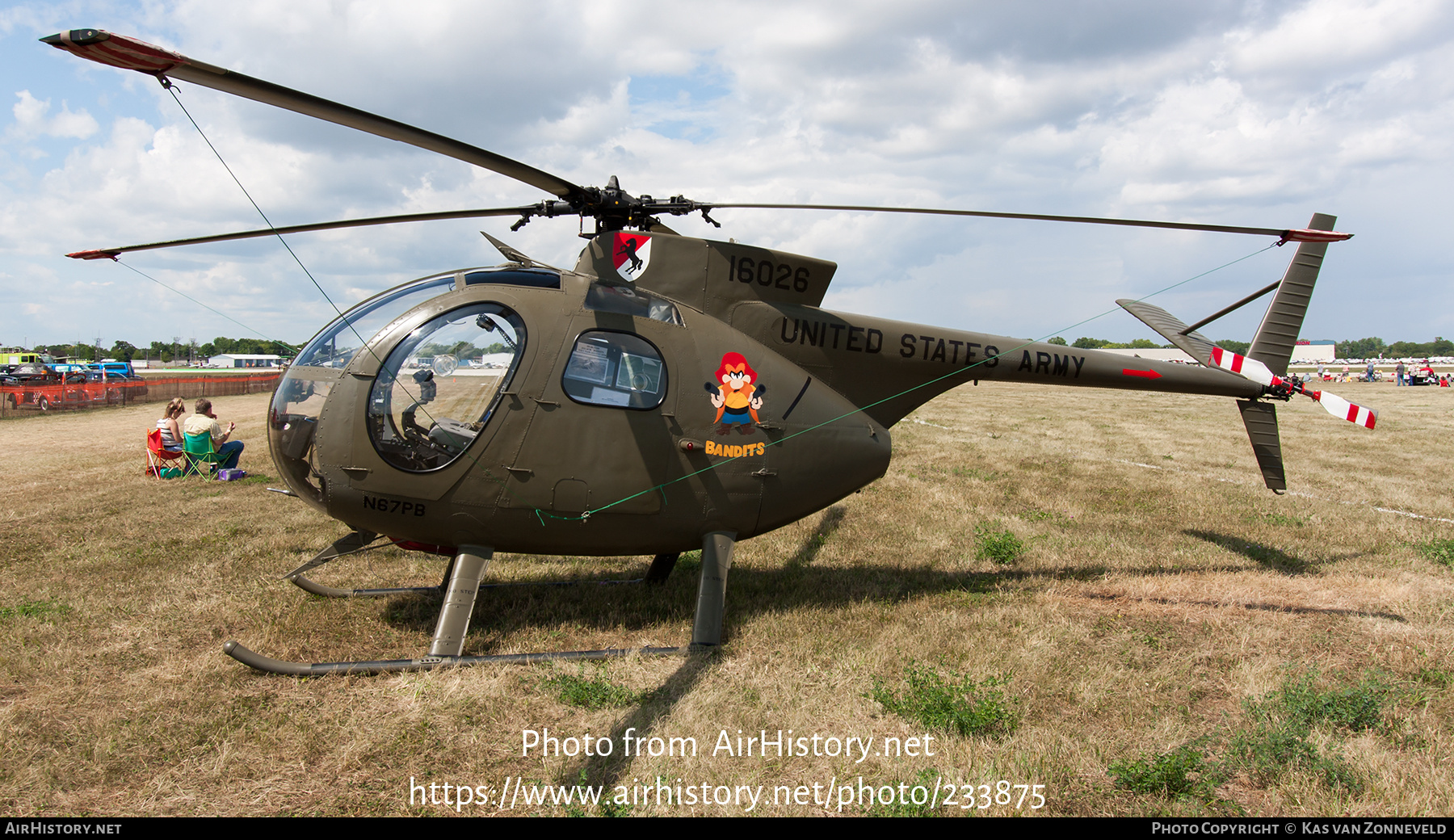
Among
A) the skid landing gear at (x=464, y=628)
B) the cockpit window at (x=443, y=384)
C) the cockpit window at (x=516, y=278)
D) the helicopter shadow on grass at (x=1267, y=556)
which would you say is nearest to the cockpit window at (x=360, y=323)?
the cockpit window at (x=516, y=278)

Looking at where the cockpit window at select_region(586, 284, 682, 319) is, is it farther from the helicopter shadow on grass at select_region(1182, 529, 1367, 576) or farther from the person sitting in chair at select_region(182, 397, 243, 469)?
the person sitting in chair at select_region(182, 397, 243, 469)

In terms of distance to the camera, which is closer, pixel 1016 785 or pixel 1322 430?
pixel 1016 785

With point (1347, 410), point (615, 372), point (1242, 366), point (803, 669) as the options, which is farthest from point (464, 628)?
point (1347, 410)

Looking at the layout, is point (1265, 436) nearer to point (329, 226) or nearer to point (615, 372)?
point (615, 372)

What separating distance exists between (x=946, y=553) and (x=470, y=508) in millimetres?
5936

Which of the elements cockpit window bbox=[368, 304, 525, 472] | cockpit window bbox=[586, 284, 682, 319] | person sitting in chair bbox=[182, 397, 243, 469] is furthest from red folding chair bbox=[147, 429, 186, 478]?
cockpit window bbox=[586, 284, 682, 319]

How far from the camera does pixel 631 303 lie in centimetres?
655

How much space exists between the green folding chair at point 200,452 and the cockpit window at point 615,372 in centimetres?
1133

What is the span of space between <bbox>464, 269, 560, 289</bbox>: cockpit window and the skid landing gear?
7.44ft

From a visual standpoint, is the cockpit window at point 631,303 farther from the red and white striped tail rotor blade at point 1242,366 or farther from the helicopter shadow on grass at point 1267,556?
the helicopter shadow on grass at point 1267,556

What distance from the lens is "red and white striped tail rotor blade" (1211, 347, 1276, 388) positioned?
27.6ft

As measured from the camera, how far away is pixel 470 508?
6.02 metres
